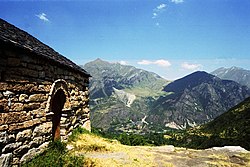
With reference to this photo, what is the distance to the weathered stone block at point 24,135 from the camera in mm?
7230

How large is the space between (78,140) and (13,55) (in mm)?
5674

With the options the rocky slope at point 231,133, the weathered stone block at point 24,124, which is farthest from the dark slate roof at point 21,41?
the rocky slope at point 231,133

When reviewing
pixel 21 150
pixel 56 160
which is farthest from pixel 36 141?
pixel 56 160

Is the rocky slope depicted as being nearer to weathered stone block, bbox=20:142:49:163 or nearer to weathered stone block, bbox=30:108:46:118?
weathered stone block, bbox=20:142:49:163

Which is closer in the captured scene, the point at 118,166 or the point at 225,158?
the point at 118,166

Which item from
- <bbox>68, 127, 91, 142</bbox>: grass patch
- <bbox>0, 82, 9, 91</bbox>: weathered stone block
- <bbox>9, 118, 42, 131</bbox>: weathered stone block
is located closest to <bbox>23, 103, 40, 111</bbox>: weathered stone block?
<bbox>9, 118, 42, 131</bbox>: weathered stone block

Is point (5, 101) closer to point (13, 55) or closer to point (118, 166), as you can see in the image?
point (13, 55)

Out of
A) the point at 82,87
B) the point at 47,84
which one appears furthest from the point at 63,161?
the point at 82,87

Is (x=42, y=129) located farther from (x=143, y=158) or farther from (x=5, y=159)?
(x=143, y=158)

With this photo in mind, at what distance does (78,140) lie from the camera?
11.4m

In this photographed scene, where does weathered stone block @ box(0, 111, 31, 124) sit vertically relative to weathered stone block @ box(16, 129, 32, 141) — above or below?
above

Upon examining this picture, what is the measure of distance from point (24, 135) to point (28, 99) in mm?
1182

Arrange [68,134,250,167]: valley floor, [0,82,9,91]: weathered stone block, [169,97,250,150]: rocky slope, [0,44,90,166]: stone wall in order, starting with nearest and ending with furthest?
1. [0,82,9,91]: weathered stone block
2. [0,44,90,166]: stone wall
3. [68,134,250,167]: valley floor
4. [169,97,250,150]: rocky slope

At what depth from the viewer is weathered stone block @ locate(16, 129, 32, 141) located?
7.23 m
